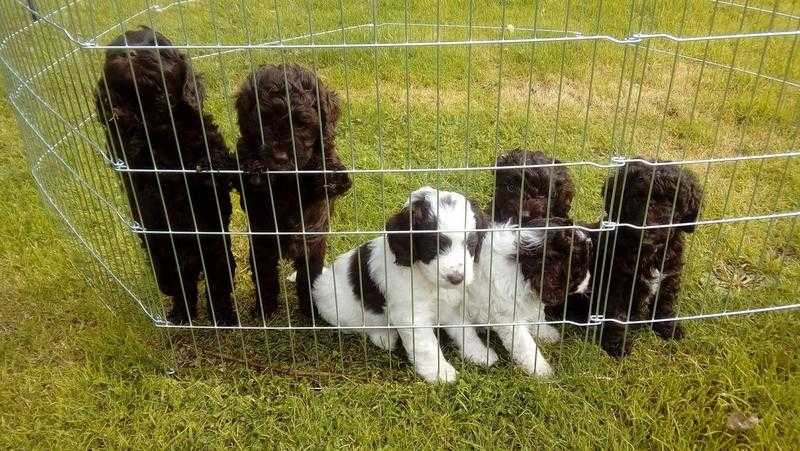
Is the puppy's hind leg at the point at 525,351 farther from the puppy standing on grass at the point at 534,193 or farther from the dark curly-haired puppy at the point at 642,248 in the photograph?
the dark curly-haired puppy at the point at 642,248

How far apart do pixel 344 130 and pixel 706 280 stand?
3.05m

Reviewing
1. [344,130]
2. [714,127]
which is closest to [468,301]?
[344,130]

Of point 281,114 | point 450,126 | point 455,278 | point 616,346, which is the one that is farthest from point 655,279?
point 450,126

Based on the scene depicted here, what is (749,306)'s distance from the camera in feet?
12.2

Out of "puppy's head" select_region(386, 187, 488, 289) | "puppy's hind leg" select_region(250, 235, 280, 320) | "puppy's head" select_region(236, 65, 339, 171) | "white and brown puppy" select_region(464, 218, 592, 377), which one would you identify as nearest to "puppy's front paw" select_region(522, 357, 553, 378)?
"white and brown puppy" select_region(464, 218, 592, 377)

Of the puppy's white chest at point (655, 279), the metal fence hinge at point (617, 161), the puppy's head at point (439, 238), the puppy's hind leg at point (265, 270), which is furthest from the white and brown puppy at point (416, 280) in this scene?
the puppy's white chest at point (655, 279)

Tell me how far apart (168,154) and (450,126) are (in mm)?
2951

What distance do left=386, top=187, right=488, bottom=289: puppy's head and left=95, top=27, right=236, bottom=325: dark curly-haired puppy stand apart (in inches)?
35.8

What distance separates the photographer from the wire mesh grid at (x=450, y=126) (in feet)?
10.5

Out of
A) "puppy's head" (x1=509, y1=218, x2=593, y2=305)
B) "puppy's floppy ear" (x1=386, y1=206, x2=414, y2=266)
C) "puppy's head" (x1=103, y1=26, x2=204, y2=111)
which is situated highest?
"puppy's head" (x1=103, y1=26, x2=204, y2=111)

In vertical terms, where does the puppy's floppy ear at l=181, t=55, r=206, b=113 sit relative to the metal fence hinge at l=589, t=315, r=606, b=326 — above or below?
above

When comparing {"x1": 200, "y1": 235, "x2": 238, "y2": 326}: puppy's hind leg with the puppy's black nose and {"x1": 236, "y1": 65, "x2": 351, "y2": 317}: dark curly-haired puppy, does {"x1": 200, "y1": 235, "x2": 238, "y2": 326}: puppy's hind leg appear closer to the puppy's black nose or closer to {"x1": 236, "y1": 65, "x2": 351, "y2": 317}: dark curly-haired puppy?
{"x1": 236, "y1": 65, "x2": 351, "y2": 317}: dark curly-haired puppy

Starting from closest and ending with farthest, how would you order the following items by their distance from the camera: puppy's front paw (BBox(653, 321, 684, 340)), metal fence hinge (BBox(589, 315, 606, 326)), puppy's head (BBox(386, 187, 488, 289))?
puppy's head (BBox(386, 187, 488, 289)) → metal fence hinge (BBox(589, 315, 606, 326)) → puppy's front paw (BBox(653, 321, 684, 340))

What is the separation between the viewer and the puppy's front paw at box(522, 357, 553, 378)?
3.33 metres
